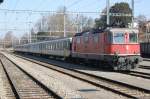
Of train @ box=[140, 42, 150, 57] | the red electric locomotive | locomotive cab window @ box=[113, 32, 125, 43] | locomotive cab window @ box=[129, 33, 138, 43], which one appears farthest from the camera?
train @ box=[140, 42, 150, 57]

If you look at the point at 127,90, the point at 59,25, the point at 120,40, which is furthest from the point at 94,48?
the point at 59,25

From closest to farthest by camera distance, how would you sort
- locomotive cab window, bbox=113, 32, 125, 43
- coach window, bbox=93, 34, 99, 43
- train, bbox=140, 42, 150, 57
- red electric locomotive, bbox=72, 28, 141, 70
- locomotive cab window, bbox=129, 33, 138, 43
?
red electric locomotive, bbox=72, 28, 141, 70
locomotive cab window, bbox=113, 32, 125, 43
locomotive cab window, bbox=129, 33, 138, 43
coach window, bbox=93, 34, 99, 43
train, bbox=140, 42, 150, 57

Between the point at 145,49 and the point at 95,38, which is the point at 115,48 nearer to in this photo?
the point at 95,38

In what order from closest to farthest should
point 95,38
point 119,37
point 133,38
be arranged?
point 119,37 → point 133,38 → point 95,38

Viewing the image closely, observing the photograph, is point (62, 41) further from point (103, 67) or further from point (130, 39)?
point (130, 39)

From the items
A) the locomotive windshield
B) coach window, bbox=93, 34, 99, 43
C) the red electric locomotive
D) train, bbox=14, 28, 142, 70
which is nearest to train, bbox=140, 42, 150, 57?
train, bbox=14, 28, 142, 70

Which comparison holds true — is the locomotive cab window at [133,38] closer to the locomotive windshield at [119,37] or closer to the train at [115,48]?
the train at [115,48]

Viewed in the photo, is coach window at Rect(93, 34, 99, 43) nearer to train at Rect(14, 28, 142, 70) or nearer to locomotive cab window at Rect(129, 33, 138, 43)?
train at Rect(14, 28, 142, 70)

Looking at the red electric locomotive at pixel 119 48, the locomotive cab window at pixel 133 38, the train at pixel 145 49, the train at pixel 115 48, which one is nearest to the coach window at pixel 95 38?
the train at pixel 115 48

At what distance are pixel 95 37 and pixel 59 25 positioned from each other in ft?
221

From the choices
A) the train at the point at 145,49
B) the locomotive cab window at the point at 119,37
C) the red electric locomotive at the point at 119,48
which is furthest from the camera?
the train at the point at 145,49

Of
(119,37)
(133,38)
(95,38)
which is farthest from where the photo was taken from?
(95,38)

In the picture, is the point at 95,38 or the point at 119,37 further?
the point at 95,38

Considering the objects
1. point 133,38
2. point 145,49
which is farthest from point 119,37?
point 145,49
